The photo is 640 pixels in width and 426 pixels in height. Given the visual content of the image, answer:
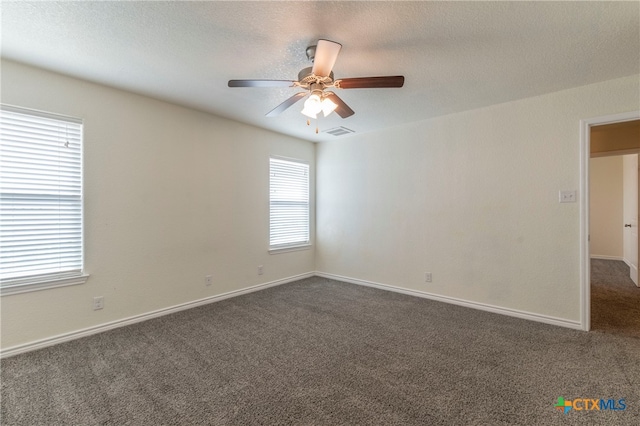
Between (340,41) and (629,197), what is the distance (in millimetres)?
6547

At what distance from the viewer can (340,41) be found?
204 centimetres

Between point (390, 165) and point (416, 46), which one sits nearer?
point (416, 46)

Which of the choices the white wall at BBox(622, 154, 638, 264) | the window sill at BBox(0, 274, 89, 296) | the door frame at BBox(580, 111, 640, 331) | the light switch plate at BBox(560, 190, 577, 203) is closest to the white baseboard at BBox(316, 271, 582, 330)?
the door frame at BBox(580, 111, 640, 331)

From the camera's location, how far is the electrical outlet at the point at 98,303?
2.75 m

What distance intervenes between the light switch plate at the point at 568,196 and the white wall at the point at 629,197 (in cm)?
264

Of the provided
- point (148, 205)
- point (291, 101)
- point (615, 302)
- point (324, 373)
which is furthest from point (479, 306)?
point (148, 205)

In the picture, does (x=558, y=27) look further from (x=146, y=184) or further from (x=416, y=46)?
(x=146, y=184)

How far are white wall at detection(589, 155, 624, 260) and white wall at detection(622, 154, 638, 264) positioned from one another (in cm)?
23

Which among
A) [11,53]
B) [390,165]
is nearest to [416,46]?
[390,165]

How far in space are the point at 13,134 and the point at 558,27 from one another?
13.9ft

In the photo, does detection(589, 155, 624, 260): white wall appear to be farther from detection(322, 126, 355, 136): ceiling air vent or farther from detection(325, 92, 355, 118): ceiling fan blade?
detection(325, 92, 355, 118): ceiling fan blade

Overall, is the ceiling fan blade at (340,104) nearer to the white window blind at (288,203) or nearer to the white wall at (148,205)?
Result: the white wall at (148,205)

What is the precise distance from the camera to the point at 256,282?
4203mm

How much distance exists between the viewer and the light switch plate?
2.84 meters
